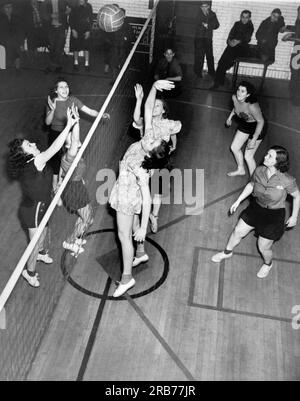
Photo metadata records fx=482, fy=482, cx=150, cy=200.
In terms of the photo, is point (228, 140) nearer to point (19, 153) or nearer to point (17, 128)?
point (17, 128)

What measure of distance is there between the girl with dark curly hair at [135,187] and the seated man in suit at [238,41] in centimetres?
802

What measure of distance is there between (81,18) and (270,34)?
5133mm

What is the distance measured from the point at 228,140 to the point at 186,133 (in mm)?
914

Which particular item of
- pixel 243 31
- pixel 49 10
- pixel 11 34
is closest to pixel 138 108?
pixel 243 31

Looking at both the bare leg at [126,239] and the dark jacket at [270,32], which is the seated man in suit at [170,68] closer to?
the dark jacket at [270,32]

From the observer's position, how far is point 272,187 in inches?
230

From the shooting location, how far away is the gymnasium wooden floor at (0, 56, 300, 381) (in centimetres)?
523

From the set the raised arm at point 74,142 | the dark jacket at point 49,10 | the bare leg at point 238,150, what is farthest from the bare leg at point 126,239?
the dark jacket at point 49,10

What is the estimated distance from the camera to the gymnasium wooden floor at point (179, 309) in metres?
5.23

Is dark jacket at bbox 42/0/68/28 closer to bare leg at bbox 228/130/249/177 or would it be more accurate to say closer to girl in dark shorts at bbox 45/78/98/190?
girl in dark shorts at bbox 45/78/98/190

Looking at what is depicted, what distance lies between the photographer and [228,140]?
10.2m

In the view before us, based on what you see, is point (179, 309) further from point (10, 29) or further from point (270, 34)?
point (10, 29)

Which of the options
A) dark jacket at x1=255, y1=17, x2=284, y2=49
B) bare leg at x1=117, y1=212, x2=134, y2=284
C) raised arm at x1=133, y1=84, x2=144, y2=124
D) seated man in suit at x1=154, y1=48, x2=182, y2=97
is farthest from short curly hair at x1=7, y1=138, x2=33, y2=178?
dark jacket at x1=255, y1=17, x2=284, y2=49
